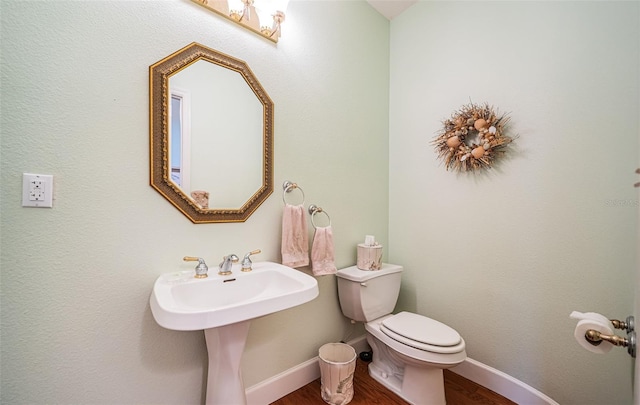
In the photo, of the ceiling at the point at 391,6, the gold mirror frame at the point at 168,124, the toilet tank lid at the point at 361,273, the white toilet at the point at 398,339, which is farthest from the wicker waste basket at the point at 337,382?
the ceiling at the point at 391,6

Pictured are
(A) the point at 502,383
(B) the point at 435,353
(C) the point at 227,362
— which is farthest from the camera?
(A) the point at 502,383

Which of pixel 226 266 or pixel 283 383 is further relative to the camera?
pixel 283 383

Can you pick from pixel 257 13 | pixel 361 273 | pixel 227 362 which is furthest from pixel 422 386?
pixel 257 13

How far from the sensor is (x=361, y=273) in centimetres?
157

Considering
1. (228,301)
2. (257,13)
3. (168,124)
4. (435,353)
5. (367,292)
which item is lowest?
(435,353)

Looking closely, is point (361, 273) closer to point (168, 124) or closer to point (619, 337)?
point (619, 337)

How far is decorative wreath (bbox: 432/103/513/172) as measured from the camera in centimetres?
144

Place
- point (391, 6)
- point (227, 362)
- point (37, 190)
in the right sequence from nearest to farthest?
1. point (37, 190)
2. point (227, 362)
3. point (391, 6)

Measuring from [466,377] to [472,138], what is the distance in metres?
1.49

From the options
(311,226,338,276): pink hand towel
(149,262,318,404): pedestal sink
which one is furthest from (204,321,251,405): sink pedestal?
(311,226,338,276): pink hand towel

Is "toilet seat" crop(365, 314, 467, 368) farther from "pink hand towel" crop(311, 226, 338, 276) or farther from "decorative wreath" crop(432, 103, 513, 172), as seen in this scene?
"decorative wreath" crop(432, 103, 513, 172)

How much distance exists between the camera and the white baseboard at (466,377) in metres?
1.31

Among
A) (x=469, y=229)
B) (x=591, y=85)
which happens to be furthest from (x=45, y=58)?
(x=591, y=85)

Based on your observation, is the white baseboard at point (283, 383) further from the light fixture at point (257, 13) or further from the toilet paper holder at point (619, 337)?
the light fixture at point (257, 13)
